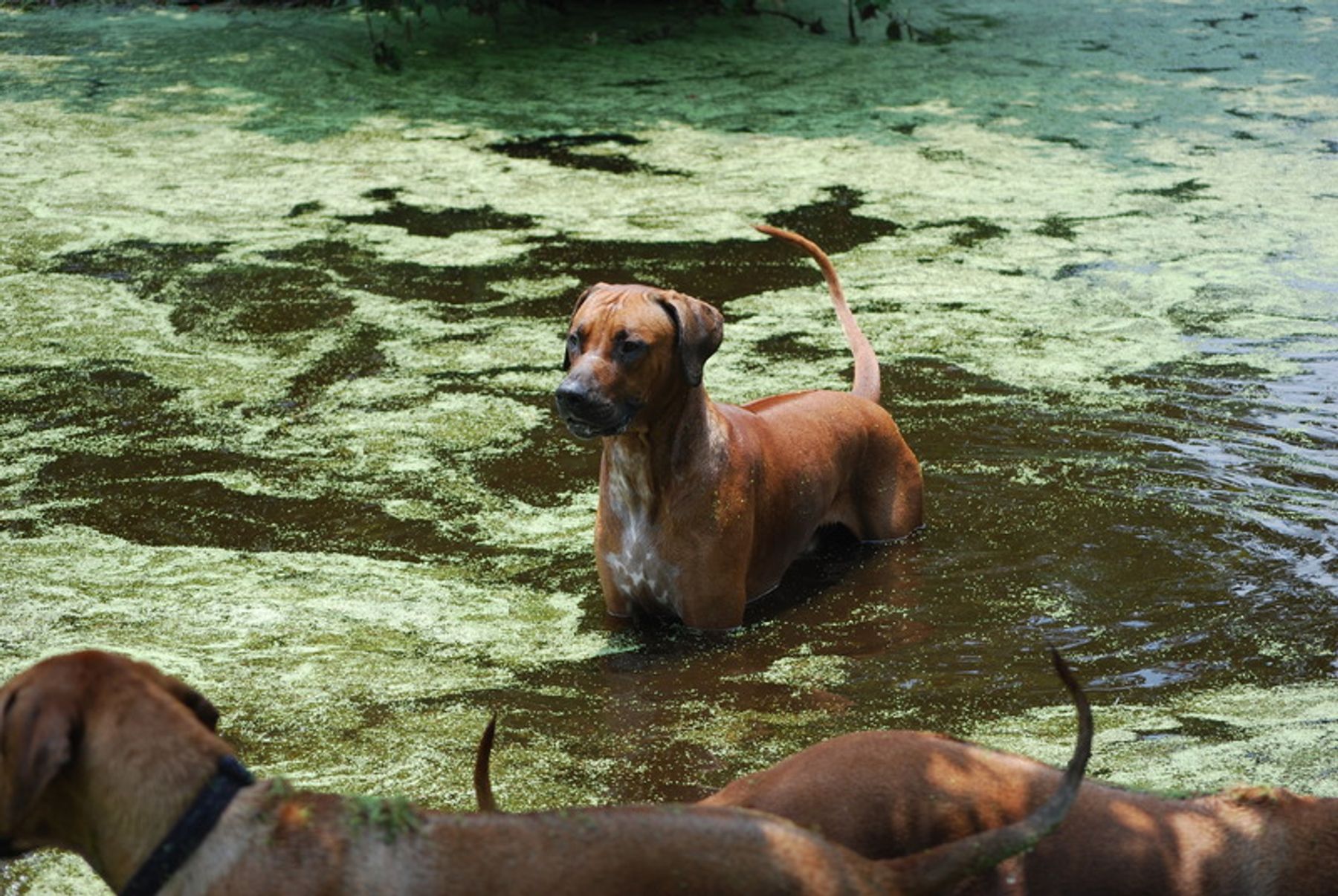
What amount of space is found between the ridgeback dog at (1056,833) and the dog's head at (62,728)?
2.33 feet

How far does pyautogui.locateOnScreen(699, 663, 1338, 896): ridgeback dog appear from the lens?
2.20 meters

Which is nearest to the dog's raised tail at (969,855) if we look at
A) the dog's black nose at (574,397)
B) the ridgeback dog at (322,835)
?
the ridgeback dog at (322,835)

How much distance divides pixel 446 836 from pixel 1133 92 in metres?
7.76

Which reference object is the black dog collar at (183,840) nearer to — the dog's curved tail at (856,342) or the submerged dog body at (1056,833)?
the submerged dog body at (1056,833)

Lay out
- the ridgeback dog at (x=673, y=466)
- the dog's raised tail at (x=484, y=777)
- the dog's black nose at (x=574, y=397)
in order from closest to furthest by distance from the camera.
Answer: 1. the dog's raised tail at (x=484, y=777)
2. the dog's black nose at (x=574, y=397)
3. the ridgeback dog at (x=673, y=466)

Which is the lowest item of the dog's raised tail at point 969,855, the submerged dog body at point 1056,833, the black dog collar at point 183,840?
the submerged dog body at point 1056,833

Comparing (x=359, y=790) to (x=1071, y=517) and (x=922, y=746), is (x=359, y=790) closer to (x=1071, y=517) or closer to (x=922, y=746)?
(x=922, y=746)

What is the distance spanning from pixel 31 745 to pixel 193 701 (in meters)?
0.26

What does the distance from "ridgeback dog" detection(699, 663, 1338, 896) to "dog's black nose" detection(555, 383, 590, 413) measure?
1.52m

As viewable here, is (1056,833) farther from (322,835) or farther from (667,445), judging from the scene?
(667,445)

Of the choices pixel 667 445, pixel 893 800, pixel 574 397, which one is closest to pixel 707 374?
pixel 667 445

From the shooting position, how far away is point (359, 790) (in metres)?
3.05

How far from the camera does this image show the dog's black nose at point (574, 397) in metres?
3.69

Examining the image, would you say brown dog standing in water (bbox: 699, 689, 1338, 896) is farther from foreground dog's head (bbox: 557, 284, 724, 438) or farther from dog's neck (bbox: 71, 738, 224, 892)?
foreground dog's head (bbox: 557, 284, 724, 438)
